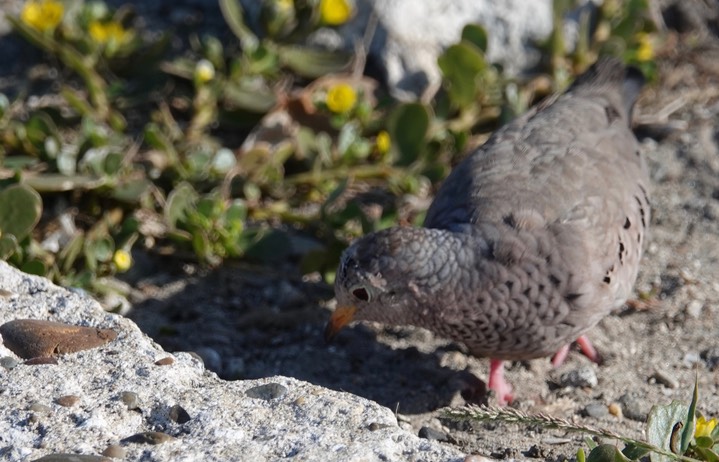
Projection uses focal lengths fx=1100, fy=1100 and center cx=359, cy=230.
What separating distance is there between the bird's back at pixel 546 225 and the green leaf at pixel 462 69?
0.90 m

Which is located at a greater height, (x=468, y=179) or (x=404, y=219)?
(x=468, y=179)

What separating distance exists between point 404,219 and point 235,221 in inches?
37.2

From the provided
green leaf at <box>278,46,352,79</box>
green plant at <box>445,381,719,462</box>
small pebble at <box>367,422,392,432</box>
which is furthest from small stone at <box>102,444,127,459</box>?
green leaf at <box>278,46,352,79</box>

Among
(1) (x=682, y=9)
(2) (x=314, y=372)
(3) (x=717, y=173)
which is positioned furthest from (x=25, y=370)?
(1) (x=682, y=9)

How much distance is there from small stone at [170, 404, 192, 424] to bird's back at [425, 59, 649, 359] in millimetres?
1253

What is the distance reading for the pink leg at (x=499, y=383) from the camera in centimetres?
439

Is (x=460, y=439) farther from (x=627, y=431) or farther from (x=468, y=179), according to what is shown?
(x=468, y=179)

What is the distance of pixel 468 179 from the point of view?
4570 mm

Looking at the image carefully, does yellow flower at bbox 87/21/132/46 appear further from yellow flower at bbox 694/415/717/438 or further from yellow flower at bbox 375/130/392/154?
yellow flower at bbox 694/415/717/438

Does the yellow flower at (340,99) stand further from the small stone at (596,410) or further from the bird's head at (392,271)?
the small stone at (596,410)

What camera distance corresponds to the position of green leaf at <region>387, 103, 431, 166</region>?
18.5 ft

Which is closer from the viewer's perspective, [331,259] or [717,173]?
[331,259]

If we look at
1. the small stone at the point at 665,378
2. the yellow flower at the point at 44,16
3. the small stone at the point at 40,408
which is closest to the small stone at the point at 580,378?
the small stone at the point at 665,378

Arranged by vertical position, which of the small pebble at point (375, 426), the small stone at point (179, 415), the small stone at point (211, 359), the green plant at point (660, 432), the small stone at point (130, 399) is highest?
the green plant at point (660, 432)
